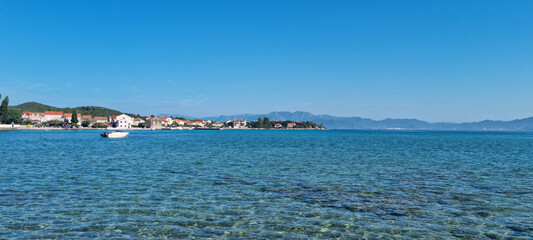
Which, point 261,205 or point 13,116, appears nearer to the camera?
point 261,205

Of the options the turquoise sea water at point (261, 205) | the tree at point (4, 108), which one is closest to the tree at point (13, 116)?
the tree at point (4, 108)

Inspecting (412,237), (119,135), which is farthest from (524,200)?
(119,135)

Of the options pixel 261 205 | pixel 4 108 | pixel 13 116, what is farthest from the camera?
pixel 13 116

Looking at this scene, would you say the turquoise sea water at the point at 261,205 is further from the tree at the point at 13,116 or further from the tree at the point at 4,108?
the tree at the point at 13,116

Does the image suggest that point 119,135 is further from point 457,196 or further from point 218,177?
point 457,196

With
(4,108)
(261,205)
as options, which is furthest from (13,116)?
(261,205)

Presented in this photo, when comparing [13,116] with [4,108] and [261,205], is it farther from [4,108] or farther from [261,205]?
[261,205]

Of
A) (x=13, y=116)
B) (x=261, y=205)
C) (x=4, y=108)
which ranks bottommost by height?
(x=261, y=205)

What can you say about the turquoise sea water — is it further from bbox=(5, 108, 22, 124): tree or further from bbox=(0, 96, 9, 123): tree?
bbox=(5, 108, 22, 124): tree

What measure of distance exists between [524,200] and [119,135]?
92708mm

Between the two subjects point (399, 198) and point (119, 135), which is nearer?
point (399, 198)

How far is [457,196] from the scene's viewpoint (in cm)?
1652

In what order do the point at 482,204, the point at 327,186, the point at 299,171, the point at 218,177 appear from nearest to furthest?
the point at 482,204 < the point at 327,186 < the point at 218,177 < the point at 299,171

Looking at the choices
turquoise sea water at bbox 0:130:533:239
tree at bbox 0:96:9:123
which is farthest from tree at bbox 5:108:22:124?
turquoise sea water at bbox 0:130:533:239
